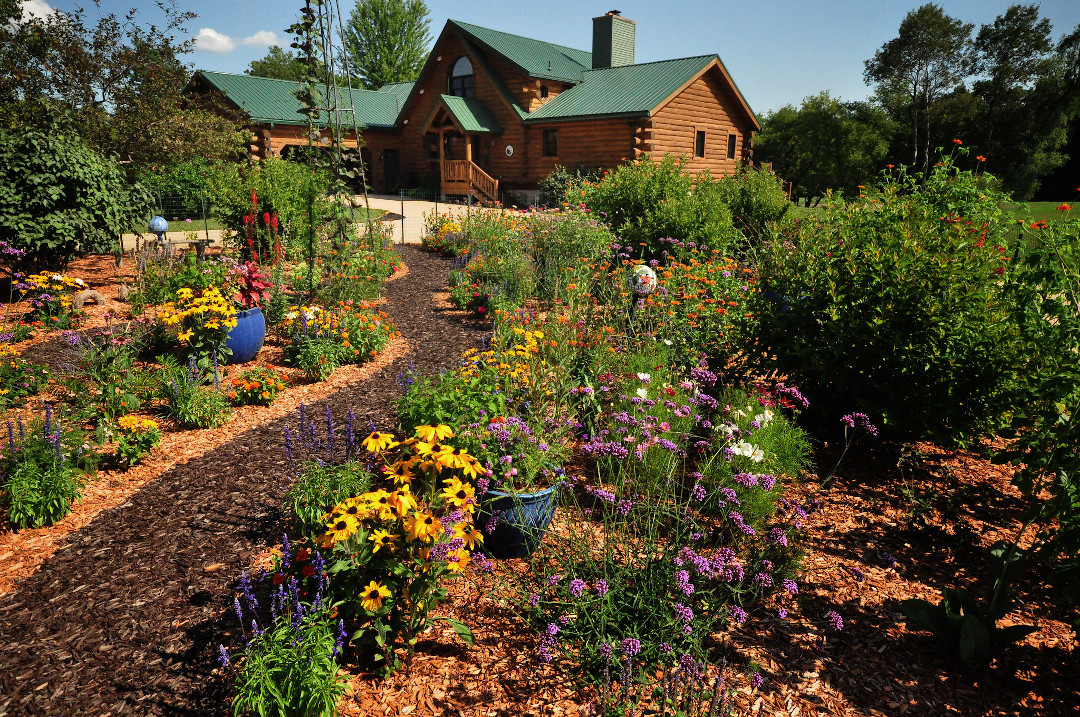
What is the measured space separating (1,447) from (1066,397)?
695 centimetres

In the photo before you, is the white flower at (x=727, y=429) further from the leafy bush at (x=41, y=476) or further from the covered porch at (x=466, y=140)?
the covered porch at (x=466, y=140)

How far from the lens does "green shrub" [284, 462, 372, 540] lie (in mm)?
3615

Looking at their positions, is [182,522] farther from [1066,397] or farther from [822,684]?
[1066,397]

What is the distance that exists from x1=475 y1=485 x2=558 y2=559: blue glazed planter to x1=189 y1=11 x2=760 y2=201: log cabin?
20966 mm

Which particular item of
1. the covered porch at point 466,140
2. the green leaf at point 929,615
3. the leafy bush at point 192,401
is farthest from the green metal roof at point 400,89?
the green leaf at point 929,615

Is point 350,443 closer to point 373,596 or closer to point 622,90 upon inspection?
point 373,596

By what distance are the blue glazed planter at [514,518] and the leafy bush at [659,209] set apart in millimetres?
7030

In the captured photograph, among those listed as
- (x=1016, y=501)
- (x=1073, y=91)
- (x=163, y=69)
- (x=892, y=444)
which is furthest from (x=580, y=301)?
(x=1073, y=91)

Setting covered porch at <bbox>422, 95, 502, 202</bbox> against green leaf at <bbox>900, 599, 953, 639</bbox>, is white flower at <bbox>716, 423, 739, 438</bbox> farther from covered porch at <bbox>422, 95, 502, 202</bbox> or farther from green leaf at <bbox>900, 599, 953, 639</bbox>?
covered porch at <bbox>422, 95, 502, 202</bbox>

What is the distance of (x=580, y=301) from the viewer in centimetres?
753

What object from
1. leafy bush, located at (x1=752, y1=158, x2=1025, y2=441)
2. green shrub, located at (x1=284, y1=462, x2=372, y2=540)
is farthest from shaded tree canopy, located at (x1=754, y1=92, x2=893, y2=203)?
green shrub, located at (x1=284, y1=462, x2=372, y2=540)

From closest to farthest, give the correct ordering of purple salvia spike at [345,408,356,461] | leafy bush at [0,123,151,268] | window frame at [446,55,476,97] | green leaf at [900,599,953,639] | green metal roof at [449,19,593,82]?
green leaf at [900,599,953,639], purple salvia spike at [345,408,356,461], leafy bush at [0,123,151,268], green metal roof at [449,19,593,82], window frame at [446,55,476,97]

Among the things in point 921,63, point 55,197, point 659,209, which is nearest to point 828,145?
point 921,63

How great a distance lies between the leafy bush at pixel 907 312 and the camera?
4.27m
